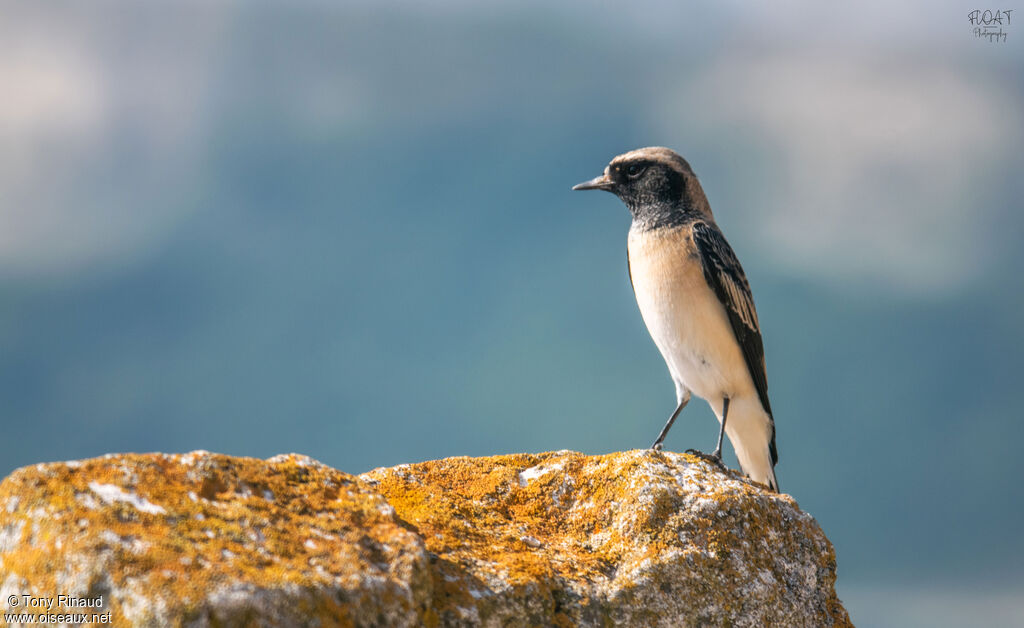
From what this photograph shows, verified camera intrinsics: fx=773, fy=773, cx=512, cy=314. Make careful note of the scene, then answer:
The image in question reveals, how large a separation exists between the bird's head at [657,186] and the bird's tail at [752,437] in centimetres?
189

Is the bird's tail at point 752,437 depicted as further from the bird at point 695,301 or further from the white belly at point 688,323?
the white belly at point 688,323

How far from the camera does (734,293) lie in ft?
23.0

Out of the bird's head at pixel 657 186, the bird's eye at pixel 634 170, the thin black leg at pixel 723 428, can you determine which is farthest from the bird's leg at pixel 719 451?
the bird's eye at pixel 634 170

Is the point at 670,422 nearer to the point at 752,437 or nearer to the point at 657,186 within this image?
the point at 752,437

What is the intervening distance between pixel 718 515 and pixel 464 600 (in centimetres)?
172

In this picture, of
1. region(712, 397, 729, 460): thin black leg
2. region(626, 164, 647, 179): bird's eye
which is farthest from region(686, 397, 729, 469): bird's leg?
region(626, 164, 647, 179): bird's eye

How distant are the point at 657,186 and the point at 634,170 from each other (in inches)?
11.6

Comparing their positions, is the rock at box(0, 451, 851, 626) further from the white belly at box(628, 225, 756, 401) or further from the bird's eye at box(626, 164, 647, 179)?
the bird's eye at box(626, 164, 647, 179)

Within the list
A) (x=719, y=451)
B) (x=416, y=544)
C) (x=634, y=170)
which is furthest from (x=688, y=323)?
(x=416, y=544)

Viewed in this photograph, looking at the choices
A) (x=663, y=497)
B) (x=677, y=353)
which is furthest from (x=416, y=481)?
(x=677, y=353)

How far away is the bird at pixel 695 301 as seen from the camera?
22.2ft

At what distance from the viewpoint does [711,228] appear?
23.7ft

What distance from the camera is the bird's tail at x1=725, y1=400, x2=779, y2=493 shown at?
7156 mm

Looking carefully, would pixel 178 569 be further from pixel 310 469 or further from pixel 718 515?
pixel 718 515
